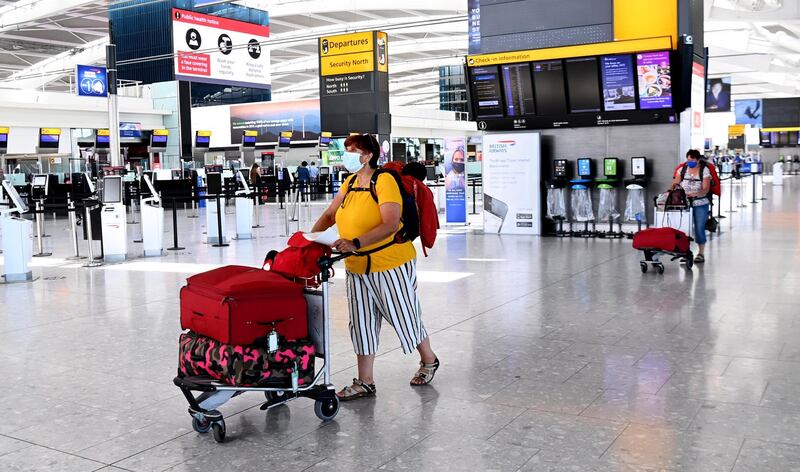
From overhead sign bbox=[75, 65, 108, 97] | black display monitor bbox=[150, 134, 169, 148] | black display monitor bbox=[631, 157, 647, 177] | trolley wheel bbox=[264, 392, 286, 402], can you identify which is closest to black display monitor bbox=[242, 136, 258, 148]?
black display monitor bbox=[150, 134, 169, 148]

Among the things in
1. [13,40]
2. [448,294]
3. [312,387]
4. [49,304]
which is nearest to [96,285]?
[49,304]

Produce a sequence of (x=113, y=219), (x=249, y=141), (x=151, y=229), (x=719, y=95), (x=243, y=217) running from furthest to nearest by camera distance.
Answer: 1. (x=719, y=95)
2. (x=249, y=141)
3. (x=243, y=217)
4. (x=151, y=229)
5. (x=113, y=219)

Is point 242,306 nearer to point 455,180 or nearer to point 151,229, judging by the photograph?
point 151,229

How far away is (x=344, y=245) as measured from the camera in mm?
3832

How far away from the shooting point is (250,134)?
103ft

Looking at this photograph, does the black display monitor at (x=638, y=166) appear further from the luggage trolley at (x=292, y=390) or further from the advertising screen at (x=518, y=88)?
the luggage trolley at (x=292, y=390)

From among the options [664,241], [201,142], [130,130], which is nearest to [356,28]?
[201,142]

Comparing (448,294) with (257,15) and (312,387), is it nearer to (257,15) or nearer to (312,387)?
(312,387)

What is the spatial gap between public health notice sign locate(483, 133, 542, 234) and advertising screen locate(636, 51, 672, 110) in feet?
6.07

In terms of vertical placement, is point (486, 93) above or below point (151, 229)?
above

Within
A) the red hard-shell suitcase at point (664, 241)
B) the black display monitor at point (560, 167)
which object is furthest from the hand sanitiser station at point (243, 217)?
the red hard-shell suitcase at point (664, 241)

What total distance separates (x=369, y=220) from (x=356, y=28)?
3183 centimetres

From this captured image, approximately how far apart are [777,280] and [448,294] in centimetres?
331

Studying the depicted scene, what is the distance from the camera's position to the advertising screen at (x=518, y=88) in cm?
1347
